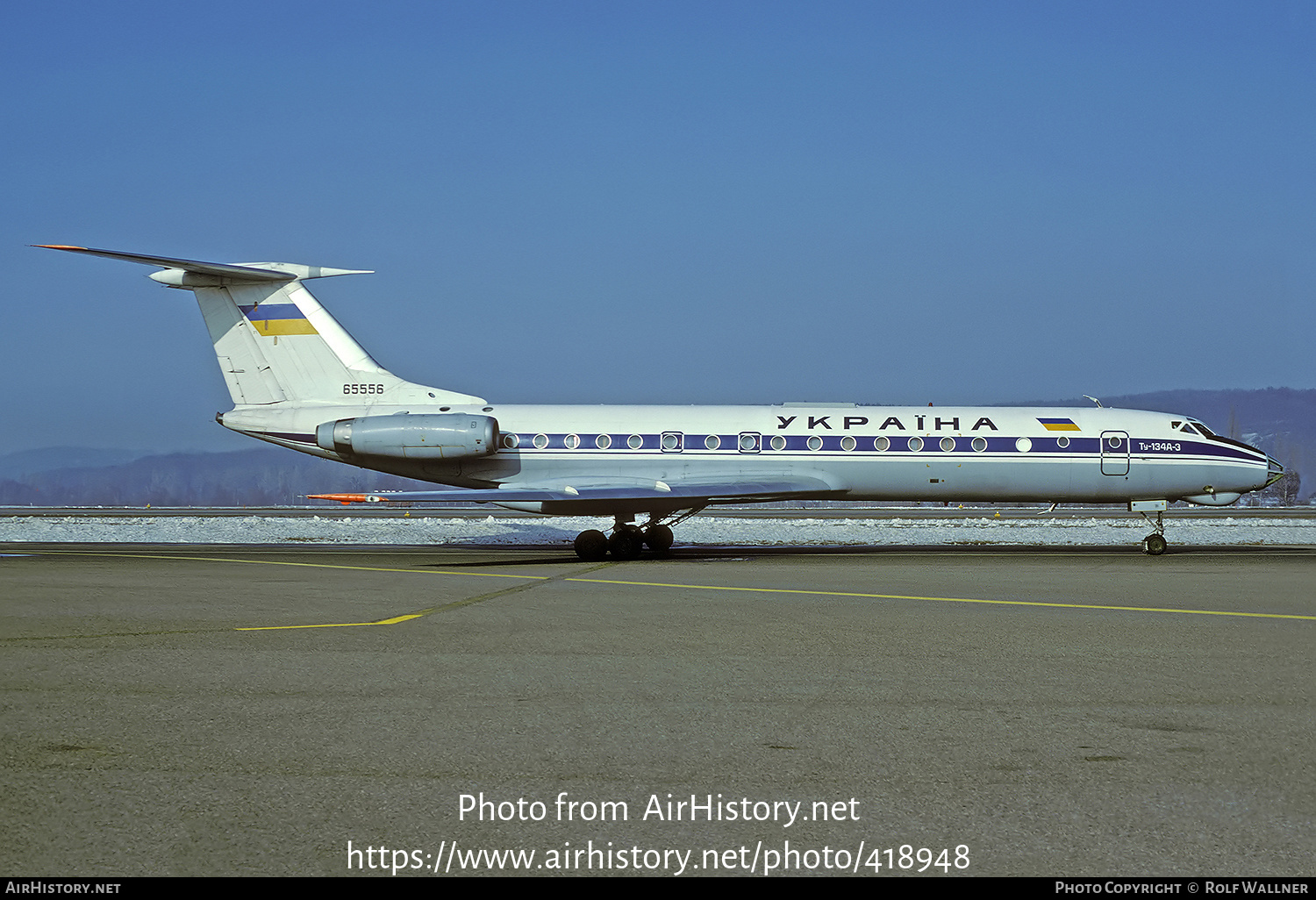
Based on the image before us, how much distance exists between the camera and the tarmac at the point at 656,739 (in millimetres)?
4184

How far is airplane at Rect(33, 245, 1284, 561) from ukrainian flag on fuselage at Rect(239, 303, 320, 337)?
3cm

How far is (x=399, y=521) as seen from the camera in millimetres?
38719

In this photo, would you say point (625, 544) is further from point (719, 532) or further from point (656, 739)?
point (656, 739)

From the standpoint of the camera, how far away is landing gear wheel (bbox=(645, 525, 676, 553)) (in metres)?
23.1

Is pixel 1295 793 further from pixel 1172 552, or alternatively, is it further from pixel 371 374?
pixel 371 374

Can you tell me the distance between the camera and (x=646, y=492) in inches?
856

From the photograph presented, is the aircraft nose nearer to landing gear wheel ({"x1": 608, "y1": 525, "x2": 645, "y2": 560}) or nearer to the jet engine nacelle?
landing gear wheel ({"x1": 608, "y1": 525, "x2": 645, "y2": 560})

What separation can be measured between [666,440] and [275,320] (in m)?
9.09

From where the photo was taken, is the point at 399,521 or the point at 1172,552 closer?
the point at 1172,552

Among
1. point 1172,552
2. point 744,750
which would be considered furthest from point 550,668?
point 1172,552

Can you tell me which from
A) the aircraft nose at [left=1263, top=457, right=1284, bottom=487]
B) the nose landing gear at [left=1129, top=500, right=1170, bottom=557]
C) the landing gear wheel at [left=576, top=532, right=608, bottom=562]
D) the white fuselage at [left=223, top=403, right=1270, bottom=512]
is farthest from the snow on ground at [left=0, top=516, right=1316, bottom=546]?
the landing gear wheel at [left=576, top=532, right=608, bottom=562]

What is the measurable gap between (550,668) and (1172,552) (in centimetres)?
1924
